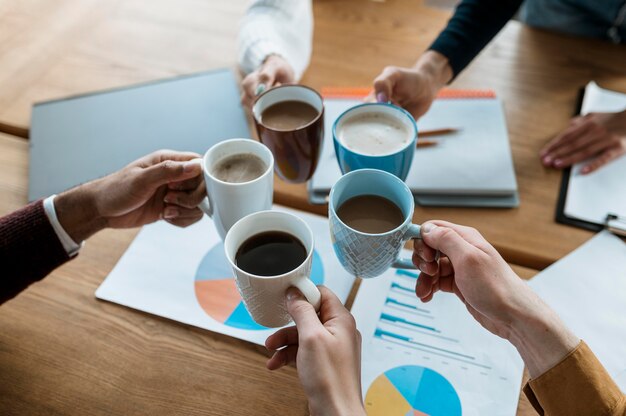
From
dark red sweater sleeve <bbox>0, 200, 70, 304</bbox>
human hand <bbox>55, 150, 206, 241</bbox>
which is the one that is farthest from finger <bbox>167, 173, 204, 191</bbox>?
dark red sweater sleeve <bbox>0, 200, 70, 304</bbox>

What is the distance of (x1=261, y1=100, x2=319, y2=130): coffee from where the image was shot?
0.97 metres

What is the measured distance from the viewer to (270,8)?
4.34 ft

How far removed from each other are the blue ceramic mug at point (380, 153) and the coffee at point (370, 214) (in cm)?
5

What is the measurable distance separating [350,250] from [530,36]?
0.96m

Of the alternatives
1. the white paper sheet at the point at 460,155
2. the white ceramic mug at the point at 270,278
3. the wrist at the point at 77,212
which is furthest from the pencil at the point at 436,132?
the wrist at the point at 77,212

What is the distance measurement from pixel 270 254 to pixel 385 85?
0.48 m

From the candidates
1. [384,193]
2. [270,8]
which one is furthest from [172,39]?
[384,193]

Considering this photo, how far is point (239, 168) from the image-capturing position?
0.86 m

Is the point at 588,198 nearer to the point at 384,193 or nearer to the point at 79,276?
the point at 384,193

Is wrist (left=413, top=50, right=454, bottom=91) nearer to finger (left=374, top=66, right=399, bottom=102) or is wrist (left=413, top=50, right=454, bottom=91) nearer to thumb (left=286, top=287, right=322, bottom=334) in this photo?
finger (left=374, top=66, right=399, bottom=102)

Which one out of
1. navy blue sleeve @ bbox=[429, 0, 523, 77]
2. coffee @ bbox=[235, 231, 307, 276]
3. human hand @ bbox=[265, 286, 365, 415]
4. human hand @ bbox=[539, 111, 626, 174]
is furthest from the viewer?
Result: navy blue sleeve @ bbox=[429, 0, 523, 77]

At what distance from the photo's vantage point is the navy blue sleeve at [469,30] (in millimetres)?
1175

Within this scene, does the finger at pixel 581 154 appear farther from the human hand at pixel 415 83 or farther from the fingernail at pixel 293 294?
the fingernail at pixel 293 294

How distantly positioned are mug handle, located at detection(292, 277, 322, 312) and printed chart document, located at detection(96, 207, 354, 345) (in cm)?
18
